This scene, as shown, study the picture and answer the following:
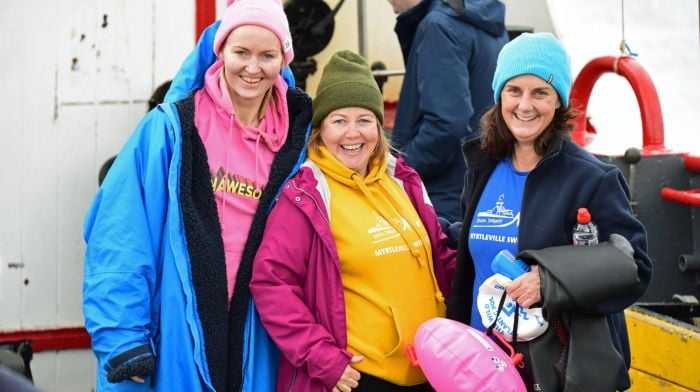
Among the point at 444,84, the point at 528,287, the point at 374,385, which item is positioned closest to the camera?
the point at 528,287

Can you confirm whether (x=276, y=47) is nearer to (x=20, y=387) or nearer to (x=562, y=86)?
(x=562, y=86)

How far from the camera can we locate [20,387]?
135cm

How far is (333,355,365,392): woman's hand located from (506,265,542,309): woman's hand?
0.57m

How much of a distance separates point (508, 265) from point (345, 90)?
83 cm

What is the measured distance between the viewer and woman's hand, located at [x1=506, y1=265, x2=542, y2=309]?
8.66 feet

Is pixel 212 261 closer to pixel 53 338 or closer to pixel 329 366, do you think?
pixel 329 366

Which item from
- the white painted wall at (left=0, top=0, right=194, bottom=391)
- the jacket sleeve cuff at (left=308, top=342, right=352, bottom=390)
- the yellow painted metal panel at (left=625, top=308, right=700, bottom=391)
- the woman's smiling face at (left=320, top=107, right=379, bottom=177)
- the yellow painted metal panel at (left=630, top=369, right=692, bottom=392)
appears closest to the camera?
the jacket sleeve cuff at (left=308, top=342, right=352, bottom=390)

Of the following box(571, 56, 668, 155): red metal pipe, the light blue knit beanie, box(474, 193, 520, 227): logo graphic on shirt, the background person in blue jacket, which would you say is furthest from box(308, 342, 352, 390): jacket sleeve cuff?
box(571, 56, 668, 155): red metal pipe

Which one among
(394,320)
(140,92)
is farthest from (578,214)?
(140,92)

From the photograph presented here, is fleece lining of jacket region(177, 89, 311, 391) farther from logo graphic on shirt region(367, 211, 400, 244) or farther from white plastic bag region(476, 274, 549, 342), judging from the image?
white plastic bag region(476, 274, 549, 342)

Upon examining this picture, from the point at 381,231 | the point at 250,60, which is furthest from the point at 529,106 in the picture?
the point at 250,60

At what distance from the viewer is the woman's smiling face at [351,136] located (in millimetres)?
3090

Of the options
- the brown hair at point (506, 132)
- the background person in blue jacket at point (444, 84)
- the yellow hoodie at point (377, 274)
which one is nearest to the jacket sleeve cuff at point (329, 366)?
the yellow hoodie at point (377, 274)

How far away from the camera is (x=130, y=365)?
2682mm
